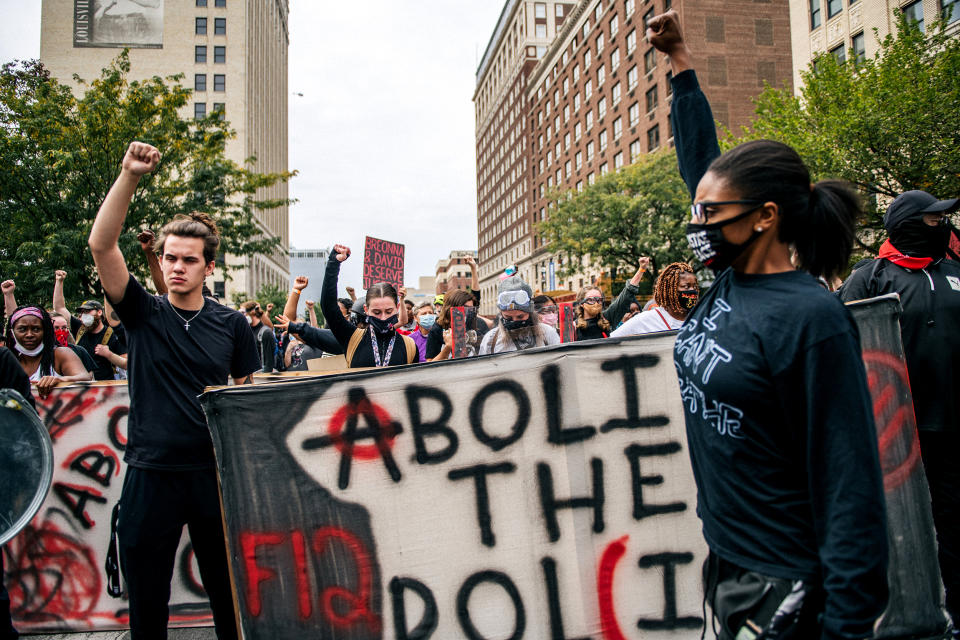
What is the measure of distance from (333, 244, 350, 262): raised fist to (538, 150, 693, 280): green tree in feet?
90.7

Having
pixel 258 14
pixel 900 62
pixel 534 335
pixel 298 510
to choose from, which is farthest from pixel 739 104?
pixel 258 14

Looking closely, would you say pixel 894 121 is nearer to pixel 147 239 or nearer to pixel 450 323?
pixel 450 323

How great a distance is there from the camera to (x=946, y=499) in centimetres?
304

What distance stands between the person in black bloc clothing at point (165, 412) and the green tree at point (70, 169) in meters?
14.5

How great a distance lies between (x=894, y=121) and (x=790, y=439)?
19.0 metres

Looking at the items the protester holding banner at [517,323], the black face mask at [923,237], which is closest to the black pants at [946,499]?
the black face mask at [923,237]

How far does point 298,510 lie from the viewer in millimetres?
2584

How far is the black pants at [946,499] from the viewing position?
9.69ft

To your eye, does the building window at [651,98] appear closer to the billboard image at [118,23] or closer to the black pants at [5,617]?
the black pants at [5,617]

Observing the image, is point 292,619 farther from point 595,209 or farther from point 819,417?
point 595,209

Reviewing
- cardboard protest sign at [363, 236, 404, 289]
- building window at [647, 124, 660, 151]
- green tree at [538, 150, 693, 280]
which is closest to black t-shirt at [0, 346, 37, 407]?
cardboard protest sign at [363, 236, 404, 289]

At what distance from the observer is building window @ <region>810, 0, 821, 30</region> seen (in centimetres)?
2717

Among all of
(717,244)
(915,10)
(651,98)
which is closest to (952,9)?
(915,10)

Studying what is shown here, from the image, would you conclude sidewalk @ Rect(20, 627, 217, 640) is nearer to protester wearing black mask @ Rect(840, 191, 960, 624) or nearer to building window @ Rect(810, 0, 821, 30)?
protester wearing black mask @ Rect(840, 191, 960, 624)
